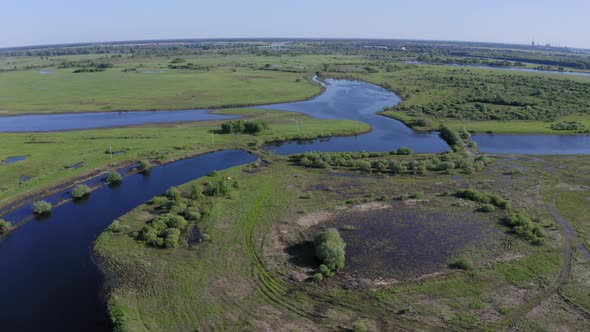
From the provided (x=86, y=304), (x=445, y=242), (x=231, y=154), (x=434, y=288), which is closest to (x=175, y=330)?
(x=86, y=304)

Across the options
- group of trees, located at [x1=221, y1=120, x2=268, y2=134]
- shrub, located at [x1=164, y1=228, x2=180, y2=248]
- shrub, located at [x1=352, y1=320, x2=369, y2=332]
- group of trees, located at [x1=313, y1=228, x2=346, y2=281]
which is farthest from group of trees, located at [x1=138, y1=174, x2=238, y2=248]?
group of trees, located at [x1=221, y1=120, x2=268, y2=134]

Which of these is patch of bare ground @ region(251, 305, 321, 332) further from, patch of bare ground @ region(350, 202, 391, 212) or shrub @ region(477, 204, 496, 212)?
shrub @ region(477, 204, 496, 212)

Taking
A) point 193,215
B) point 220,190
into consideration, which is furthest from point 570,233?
point 193,215

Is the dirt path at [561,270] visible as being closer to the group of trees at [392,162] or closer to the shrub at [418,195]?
the shrub at [418,195]

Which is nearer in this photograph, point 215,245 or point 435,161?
point 215,245

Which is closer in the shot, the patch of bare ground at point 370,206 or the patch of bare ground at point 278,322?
the patch of bare ground at point 278,322

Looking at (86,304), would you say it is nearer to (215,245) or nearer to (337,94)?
(215,245)

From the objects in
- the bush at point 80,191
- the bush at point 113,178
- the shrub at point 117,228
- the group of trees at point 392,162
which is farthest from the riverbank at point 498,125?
the bush at point 80,191

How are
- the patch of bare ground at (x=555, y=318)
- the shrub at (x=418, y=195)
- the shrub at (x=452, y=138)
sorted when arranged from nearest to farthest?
the patch of bare ground at (x=555, y=318) → the shrub at (x=418, y=195) → the shrub at (x=452, y=138)
